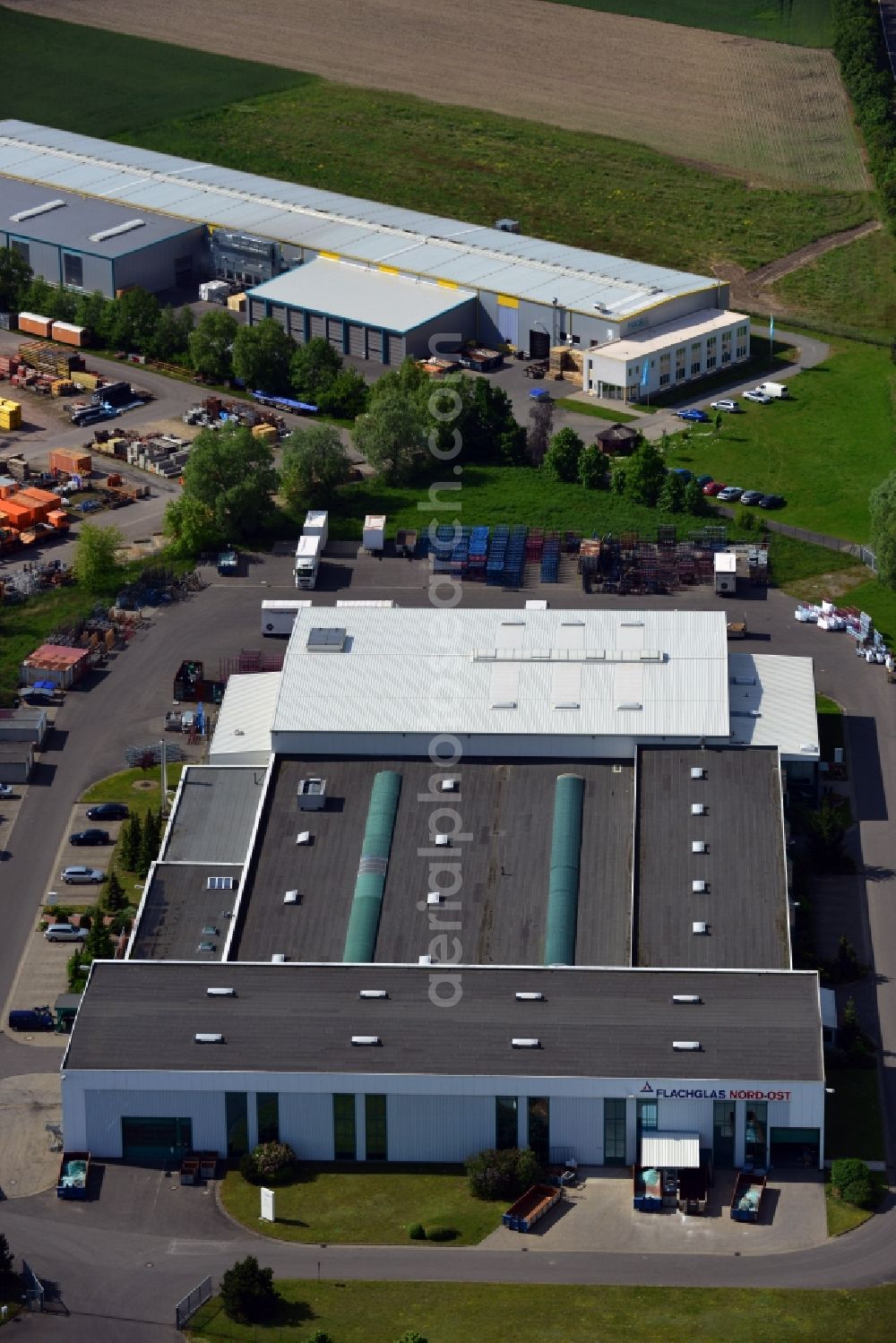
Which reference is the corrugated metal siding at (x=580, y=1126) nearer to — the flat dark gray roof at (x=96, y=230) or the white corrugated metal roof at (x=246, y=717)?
the white corrugated metal roof at (x=246, y=717)

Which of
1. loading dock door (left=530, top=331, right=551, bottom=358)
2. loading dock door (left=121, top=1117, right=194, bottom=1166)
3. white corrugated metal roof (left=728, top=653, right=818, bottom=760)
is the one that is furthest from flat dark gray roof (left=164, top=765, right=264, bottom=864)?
loading dock door (left=530, top=331, right=551, bottom=358)

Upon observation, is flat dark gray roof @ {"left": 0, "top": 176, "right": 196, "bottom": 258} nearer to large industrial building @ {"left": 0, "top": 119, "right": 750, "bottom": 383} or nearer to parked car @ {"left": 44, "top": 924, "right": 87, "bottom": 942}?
large industrial building @ {"left": 0, "top": 119, "right": 750, "bottom": 383}

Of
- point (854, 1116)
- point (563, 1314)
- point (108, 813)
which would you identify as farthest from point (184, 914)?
point (854, 1116)

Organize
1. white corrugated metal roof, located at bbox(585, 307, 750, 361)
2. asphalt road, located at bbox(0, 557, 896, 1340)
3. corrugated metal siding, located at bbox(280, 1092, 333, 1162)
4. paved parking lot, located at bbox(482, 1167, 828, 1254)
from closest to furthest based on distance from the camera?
1. asphalt road, located at bbox(0, 557, 896, 1340)
2. paved parking lot, located at bbox(482, 1167, 828, 1254)
3. corrugated metal siding, located at bbox(280, 1092, 333, 1162)
4. white corrugated metal roof, located at bbox(585, 307, 750, 361)

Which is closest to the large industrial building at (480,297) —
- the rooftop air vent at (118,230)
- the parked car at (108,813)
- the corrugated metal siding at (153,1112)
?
the rooftop air vent at (118,230)

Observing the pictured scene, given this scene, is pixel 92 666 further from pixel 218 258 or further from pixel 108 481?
pixel 218 258

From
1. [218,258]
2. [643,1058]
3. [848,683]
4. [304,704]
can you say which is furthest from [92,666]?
[218,258]

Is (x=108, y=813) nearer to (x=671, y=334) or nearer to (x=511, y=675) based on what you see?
(x=511, y=675)
